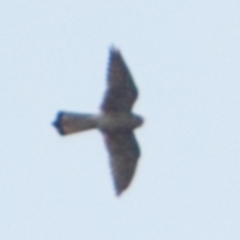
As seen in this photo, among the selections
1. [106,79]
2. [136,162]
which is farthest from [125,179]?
[106,79]

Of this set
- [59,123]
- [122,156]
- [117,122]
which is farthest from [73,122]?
[122,156]

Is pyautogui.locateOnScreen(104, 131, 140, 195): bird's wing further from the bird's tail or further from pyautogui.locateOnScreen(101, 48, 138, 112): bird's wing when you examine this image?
pyautogui.locateOnScreen(101, 48, 138, 112): bird's wing

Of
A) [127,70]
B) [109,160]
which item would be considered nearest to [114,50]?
[127,70]

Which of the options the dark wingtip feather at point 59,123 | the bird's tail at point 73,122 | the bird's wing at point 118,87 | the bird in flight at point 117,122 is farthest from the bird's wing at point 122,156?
the dark wingtip feather at point 59,123

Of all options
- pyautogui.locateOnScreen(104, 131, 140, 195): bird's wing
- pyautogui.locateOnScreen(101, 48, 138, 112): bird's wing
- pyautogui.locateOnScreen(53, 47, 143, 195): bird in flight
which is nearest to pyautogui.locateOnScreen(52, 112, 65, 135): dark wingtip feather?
pyautogui.locateOnScreen(53, 47, 143, 195): bird in flight

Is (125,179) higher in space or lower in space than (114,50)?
lower

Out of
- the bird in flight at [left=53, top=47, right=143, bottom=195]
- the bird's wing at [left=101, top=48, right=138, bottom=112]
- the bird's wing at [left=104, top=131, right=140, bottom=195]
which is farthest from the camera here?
the bird's wing at [left=104, top=131, right=140, bottom=195]

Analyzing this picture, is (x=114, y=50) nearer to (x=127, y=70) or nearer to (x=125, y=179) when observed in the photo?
(x=127, y=70)

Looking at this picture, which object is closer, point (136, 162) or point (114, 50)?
point (114, 50)
